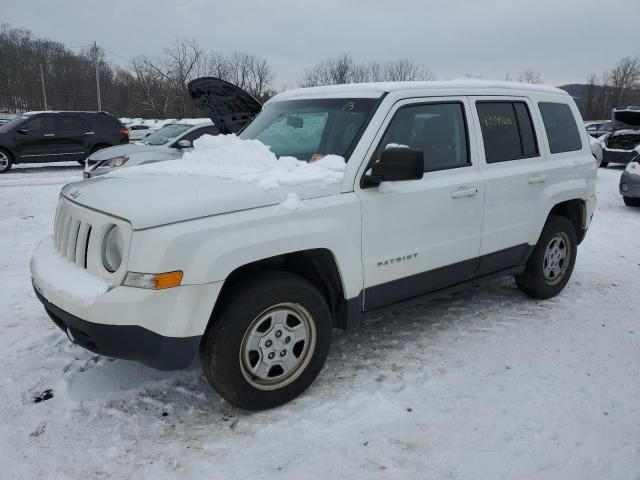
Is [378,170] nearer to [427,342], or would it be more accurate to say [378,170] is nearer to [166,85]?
[427,342]

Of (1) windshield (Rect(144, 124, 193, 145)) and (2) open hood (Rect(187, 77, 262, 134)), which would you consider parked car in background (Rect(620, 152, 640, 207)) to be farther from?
(1) windshield (Rect(144, 124, 193, 145))

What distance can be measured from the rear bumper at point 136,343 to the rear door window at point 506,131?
9.05 ft

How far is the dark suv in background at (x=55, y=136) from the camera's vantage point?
1457 centimetres

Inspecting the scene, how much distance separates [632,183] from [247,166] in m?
8.91

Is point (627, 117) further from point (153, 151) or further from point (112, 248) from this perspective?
point (112, 248)

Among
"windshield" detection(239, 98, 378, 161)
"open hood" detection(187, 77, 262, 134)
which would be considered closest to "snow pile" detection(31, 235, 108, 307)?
"windshield" detection(239, 98, 378, 161)

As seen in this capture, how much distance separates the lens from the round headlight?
279 cm

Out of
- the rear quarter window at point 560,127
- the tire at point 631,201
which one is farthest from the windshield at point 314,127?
the tire at point 631,201

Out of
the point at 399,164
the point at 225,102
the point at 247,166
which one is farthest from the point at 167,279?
the point at 225,102

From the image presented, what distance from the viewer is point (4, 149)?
47.6ft

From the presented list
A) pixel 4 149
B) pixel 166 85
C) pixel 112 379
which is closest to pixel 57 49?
pixel 166 85

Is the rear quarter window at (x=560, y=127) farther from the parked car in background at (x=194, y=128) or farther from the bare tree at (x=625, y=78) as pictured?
the bare tree at (x=625, y=78)

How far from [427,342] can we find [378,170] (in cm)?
156

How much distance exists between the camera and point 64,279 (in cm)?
289
